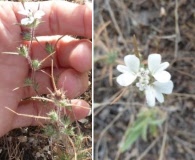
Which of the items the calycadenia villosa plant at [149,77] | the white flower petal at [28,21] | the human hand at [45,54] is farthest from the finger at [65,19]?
the calycadenia villosa plant at [149,77]

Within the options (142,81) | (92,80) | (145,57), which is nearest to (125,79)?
(142,81)

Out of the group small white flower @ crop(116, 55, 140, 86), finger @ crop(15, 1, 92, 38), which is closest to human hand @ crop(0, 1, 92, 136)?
finger @ crop(15, 1, 92, 38)

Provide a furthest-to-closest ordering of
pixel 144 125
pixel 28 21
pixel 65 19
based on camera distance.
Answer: pixel 144 125 < pixel 65 19 < pixel 28 21

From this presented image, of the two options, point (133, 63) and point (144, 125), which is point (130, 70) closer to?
point (133, 63)

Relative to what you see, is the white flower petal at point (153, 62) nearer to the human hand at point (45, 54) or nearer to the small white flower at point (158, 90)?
the small white flower at point (158, 90)

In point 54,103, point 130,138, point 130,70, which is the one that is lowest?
point 130,138

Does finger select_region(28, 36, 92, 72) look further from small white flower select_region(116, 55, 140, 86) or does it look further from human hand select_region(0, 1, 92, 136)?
small white flower select_region(116, 55, 140, 86)

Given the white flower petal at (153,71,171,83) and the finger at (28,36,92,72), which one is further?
the finger at (28,36,92,72)
